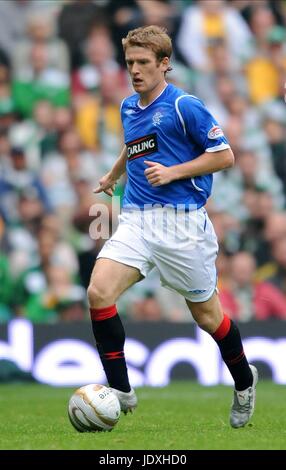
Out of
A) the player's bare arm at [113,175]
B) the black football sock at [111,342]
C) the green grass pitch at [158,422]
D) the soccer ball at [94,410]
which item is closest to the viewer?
the green grass pitch at [158,422]

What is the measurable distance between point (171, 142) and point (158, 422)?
2.01 m

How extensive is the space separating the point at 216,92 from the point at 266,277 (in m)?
3.03

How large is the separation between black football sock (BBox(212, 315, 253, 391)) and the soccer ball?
0.82 meters

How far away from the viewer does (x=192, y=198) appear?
7164 mm

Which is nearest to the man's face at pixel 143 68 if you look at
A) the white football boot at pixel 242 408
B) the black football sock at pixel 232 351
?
the black football sock at pixel 232 351

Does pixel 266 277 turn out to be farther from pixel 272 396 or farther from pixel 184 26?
pixel 184 26

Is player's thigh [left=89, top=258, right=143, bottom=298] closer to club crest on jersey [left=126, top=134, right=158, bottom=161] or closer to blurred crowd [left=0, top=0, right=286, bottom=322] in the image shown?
club crest on jersey [left=126, top=134, right=158, bottom=161]

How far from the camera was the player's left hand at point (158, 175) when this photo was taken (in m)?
6.84

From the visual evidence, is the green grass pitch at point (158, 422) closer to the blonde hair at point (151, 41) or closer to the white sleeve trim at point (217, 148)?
the white sleeve trim at point (217, 148)

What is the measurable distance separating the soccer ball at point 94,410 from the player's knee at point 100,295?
1.71 ft

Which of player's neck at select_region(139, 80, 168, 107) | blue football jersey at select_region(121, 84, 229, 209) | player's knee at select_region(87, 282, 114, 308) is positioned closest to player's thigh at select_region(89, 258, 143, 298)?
player's knee at select_region(87, 282, 114, 308)
